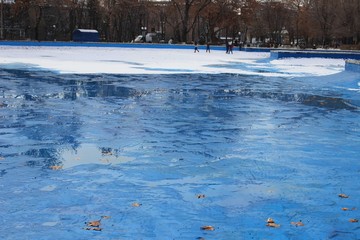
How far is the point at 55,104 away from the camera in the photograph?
42.3 feet

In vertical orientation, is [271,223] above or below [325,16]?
below

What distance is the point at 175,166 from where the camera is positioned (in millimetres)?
7355

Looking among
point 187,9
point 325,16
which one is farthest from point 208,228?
point 187,9

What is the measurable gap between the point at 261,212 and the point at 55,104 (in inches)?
335

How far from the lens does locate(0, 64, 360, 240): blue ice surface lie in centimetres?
518

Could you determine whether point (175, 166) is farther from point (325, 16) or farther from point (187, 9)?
point (187, 9)

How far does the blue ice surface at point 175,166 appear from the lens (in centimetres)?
518

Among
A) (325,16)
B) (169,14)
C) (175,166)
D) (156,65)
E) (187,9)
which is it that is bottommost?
(175,166)

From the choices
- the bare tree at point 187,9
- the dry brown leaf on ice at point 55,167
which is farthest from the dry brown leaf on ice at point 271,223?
the bare tree at point 187,9

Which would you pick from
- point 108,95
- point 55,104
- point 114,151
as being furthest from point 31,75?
point 114,151

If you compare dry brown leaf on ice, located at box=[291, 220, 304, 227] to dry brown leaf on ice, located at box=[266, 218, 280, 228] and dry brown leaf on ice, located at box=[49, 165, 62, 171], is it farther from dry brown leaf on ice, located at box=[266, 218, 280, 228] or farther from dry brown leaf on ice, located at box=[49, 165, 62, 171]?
dry brown leaf on ice, located at box=[49, 165, 62, 171]

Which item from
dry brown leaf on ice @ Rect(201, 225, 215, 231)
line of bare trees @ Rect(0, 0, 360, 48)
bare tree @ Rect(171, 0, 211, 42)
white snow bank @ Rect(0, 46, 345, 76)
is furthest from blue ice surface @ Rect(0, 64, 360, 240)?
line of bare trees @ Rect(0, 0, 360, 48)

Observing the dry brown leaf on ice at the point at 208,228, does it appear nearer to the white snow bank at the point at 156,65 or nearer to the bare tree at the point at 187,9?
the white snow bank at the point at 156,65

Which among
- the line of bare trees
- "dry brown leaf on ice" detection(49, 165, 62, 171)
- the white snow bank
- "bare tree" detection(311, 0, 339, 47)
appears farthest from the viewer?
the line of bare trees
